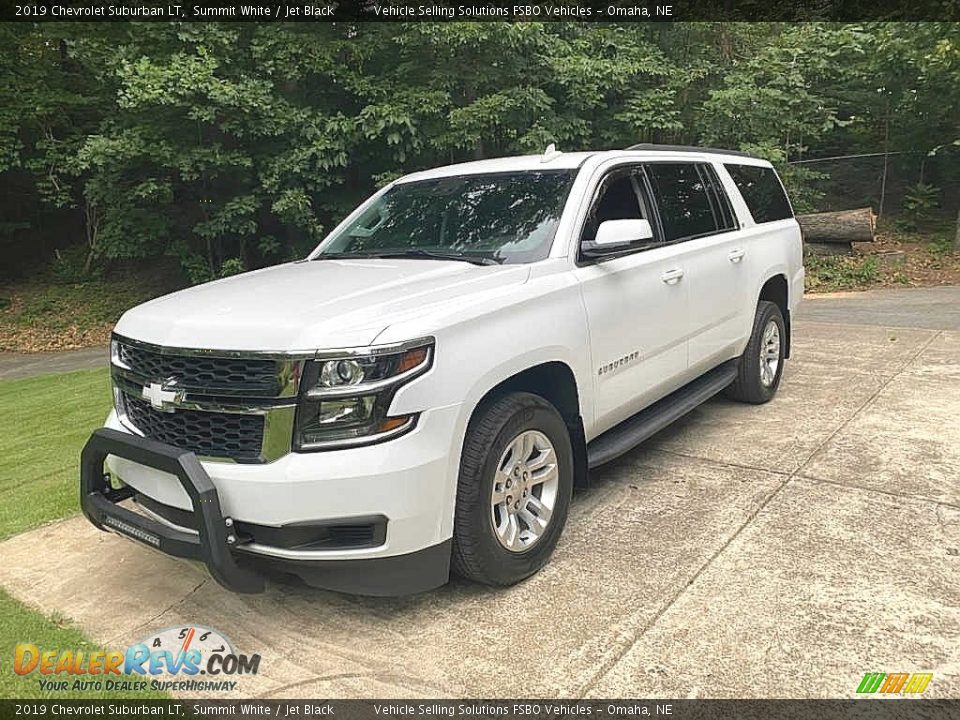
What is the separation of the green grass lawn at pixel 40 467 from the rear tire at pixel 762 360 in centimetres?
449

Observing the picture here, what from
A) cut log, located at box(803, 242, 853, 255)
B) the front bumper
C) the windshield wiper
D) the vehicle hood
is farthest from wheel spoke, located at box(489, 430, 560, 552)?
cut log, located at box(803, 242, 853, 255)

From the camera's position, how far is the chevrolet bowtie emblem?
281 centimetres

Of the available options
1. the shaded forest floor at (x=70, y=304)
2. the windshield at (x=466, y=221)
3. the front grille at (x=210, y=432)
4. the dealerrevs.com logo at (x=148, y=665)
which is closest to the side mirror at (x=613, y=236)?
the windshield at (x=466, y=221)

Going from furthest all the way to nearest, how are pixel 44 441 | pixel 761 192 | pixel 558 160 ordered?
pixel 44 441 → pixel 761 192 → pixel 558 160

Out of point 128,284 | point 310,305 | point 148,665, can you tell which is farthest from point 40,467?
point 128,284

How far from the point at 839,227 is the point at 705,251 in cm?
1150

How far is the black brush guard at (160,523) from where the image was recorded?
260 cm

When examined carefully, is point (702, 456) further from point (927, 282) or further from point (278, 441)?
point (927, 282)

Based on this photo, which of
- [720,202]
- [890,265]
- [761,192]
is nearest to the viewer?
[720,202]

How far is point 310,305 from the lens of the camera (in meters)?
2.88

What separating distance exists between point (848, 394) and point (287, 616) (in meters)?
4.79

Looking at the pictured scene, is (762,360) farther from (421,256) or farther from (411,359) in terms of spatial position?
(411,359)

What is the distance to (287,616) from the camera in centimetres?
310

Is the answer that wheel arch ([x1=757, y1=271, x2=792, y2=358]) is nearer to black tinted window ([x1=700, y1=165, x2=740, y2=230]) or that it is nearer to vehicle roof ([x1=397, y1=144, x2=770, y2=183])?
black tinted window ([x1=700, y1=165, x2=740, y2=230])
